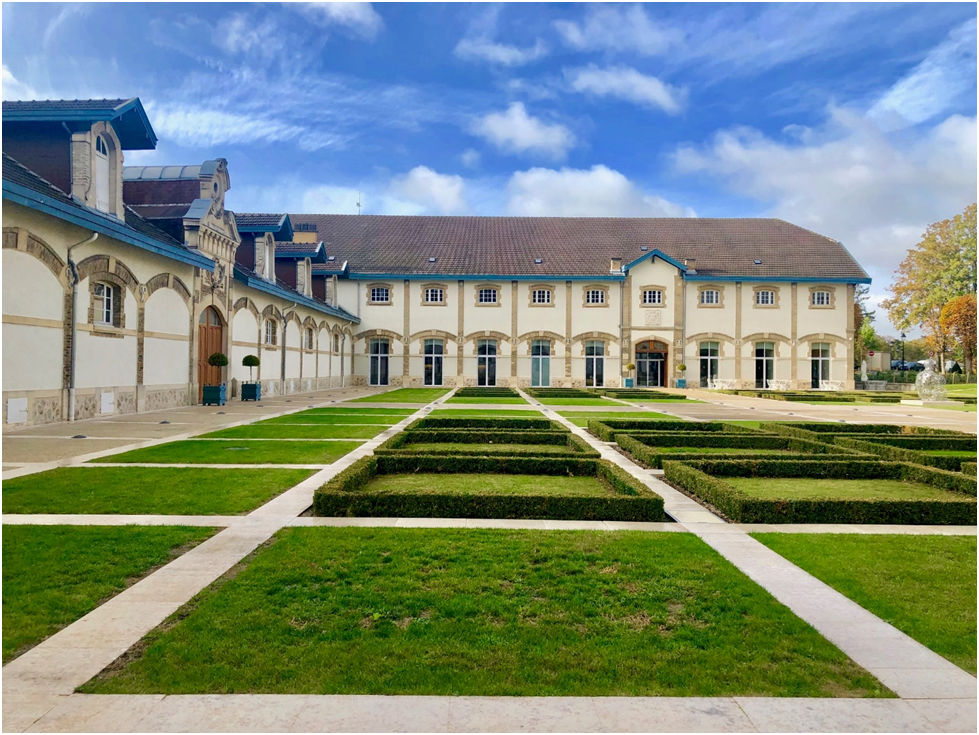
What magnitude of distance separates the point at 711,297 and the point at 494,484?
39.5 metres

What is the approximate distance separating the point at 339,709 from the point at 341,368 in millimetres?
40349

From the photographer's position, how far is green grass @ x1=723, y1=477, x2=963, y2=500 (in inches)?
352

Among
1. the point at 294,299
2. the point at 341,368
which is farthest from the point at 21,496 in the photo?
the point at 341,368

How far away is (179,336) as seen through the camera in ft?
70.7

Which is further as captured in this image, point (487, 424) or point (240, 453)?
point (487, 424)

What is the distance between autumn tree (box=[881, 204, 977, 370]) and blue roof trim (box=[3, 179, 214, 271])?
58757 mm

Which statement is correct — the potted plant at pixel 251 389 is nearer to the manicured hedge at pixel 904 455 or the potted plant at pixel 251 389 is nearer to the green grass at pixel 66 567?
the green grass at pixel 66 567

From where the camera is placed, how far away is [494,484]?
31.1 feet

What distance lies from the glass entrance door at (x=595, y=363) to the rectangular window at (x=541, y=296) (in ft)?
14.4

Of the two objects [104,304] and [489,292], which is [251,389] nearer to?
[104,304]

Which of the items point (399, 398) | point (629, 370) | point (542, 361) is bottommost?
point (399, 398)

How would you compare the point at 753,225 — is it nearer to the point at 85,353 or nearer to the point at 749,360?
the point at 749,360

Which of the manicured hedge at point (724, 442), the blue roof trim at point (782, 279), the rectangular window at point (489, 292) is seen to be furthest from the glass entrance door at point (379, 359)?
the manicured hedge at point (724, 442)

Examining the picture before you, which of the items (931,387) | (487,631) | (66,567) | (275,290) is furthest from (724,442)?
(931,387)
